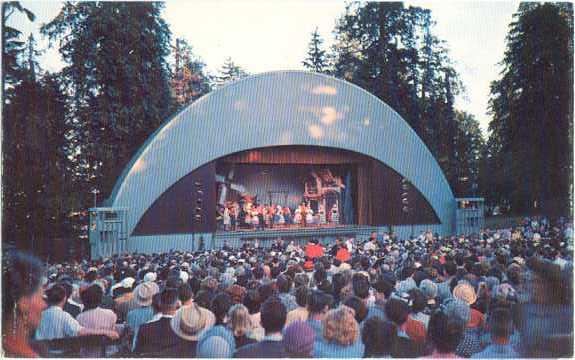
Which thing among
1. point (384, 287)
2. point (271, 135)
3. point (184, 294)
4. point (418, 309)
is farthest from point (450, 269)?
point (271, 135)

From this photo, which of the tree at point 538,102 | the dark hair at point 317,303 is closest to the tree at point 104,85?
the tree at point 538,102

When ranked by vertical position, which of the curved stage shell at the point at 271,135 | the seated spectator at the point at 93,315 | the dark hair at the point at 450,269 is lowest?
the seated spectator at the point at 93,315

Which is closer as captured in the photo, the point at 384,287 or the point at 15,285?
the point at 384,287

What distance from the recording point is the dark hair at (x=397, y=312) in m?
4.49

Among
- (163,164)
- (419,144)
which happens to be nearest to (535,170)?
(419,144)

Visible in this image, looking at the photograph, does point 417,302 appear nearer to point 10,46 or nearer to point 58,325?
point 58,325

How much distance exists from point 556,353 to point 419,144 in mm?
17296

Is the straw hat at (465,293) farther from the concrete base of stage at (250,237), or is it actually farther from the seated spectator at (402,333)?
the concrete base of stage at (250,237)

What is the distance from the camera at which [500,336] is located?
412cm

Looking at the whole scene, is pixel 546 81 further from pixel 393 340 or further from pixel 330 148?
pixel 393 340

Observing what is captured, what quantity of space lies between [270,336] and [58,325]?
6.82ft

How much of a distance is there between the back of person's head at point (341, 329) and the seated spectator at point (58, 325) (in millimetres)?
2149

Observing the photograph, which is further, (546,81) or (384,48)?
(384,48)

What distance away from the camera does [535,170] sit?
55.1ft
